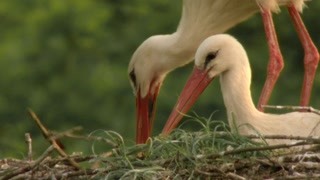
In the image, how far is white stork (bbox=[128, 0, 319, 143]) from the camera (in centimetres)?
1080

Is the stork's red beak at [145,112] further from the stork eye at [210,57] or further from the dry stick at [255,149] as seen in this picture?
the dry stick at [255,149]

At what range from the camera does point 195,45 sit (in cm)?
1103

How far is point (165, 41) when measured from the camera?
440 inches

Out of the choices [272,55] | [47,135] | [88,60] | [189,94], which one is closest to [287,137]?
[47,135]

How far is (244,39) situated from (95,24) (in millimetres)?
1686

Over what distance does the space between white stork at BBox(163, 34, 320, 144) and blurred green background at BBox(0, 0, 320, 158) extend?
528cm

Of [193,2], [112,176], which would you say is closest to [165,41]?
[193,2]

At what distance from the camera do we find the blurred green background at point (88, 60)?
16.0 m

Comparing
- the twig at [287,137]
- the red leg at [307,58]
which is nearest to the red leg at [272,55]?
the red leg at [307,58]

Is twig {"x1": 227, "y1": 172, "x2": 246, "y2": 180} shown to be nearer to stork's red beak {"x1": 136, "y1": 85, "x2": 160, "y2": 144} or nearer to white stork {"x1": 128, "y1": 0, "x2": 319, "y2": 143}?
white stork {"x1": 128, "y1": 0, "x2": 319, "y2": 143}

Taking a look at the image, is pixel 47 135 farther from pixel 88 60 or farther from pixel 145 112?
pixel 88 60

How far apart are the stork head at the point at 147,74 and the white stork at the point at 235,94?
101cm

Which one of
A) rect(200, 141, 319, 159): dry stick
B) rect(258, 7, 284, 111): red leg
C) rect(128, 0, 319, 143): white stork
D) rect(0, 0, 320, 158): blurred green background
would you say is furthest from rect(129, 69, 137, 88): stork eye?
rect(0, 0, 320, 158): blurred green background

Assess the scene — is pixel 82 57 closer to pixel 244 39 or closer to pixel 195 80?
pixel 244 39
